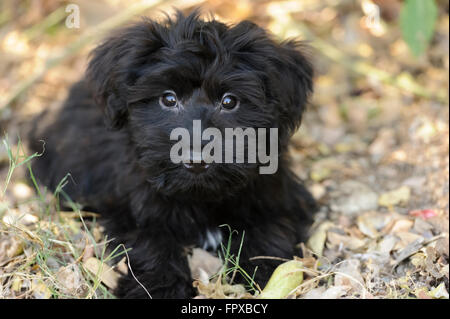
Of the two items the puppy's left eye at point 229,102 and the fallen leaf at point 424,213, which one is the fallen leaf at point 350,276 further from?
the puppy's left eye at point 229,102

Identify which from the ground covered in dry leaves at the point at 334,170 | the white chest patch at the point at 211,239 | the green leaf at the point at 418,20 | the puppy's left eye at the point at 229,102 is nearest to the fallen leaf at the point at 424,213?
the ground covered in dry leaves at the point at 334,170

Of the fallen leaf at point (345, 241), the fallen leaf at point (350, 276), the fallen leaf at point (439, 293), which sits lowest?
the fallen leaf at point (345, 241)

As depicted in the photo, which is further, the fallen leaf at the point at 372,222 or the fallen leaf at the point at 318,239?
the fallen leaf at the point at 372,222

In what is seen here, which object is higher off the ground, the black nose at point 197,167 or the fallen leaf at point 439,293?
the black nose at point 197,167

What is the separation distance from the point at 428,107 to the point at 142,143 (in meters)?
3.04

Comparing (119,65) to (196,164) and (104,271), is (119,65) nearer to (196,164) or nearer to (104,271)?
(196,164)

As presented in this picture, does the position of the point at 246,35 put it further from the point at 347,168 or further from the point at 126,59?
the point at 347,168

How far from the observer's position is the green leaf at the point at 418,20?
14.3ft

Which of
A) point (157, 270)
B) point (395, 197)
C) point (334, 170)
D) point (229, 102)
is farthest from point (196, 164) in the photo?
point (334, 170)

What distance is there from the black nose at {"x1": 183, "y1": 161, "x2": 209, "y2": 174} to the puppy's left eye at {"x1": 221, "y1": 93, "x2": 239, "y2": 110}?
1.35 feet

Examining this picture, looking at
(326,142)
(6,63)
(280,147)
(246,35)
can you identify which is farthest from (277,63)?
(6,63)

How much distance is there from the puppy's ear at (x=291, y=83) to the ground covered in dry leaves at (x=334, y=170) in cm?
77

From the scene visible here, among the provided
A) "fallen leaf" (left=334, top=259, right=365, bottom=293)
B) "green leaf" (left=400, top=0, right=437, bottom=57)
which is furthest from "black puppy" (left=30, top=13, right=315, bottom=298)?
"green leaf" (left=400, top=0, right=437, bottom=57)

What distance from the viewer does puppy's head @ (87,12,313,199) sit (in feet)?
9.89
